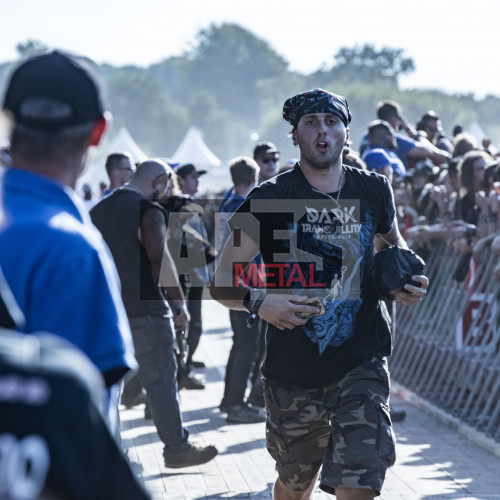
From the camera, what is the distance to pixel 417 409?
30.5 ft

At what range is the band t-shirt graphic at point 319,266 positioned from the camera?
15.1ft

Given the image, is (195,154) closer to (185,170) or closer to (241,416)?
(185,170)

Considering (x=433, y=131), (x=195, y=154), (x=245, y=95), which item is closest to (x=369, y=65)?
(x=245, y=95)

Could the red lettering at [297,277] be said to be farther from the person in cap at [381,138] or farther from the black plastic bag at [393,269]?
the person in cap at [381,138]

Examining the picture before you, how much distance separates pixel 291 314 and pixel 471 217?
4.88 metres

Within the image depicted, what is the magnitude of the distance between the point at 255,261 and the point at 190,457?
204cm

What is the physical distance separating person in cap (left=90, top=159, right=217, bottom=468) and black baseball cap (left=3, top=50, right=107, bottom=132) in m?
4.20

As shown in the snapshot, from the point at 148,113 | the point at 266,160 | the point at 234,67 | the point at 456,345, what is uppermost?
the point at 266,160

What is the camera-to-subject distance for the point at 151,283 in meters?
6.56

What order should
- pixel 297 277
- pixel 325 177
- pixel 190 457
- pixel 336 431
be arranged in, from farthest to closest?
pixel 190 457
pixel 325 177
pixel 297 277
pixel 336 431

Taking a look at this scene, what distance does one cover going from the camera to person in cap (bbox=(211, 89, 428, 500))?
4.52 meters

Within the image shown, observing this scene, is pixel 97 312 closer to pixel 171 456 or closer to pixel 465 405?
pixel 171 456

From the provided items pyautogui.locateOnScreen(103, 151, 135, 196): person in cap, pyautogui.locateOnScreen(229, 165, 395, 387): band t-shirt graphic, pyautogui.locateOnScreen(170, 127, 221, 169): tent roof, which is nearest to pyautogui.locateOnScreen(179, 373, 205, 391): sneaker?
pyautogui.locateOnScreen(103, 151, 135, 196): person in cap

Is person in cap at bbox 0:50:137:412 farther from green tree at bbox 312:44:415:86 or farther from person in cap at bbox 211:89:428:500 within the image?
green tree at bbox 312:44:415:86
